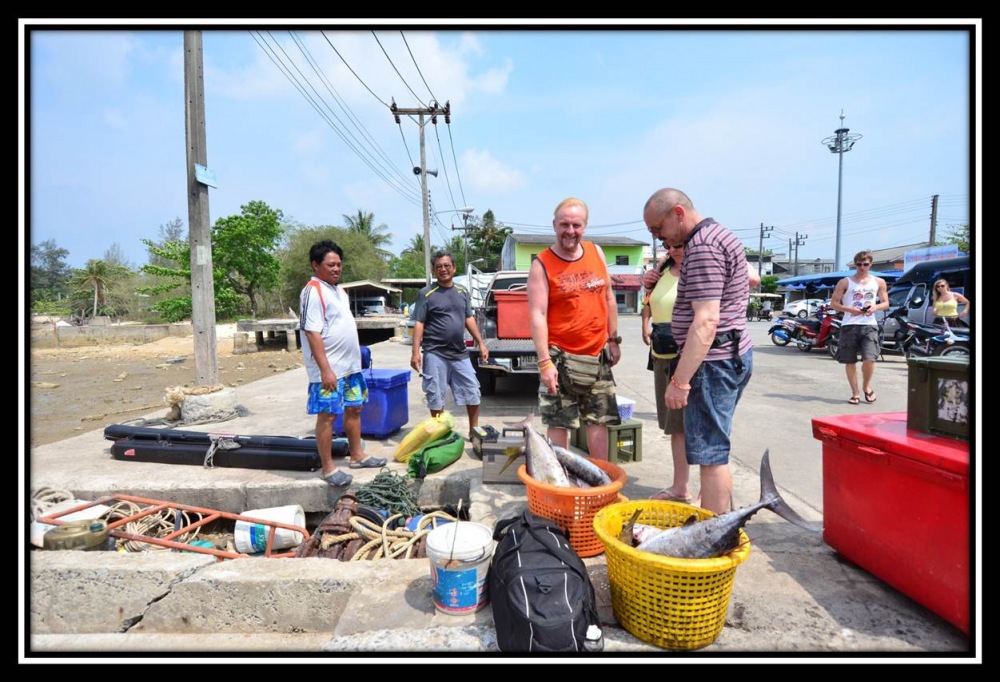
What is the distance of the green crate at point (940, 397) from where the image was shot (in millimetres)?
1985

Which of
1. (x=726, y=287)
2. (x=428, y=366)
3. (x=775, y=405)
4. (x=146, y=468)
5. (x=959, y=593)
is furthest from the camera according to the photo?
(x=775, y=405)

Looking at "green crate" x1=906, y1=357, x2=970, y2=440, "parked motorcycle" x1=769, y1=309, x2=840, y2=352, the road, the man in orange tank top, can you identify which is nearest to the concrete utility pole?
the road

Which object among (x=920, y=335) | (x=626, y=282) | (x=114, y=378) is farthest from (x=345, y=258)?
(x=920, y=335)

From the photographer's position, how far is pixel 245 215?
91.8 feet

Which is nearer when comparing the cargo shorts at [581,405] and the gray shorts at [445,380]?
the cargo shorts at [581,405]

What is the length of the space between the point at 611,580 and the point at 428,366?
9.54 feet

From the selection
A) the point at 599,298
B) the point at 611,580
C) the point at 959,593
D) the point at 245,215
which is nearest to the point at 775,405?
the point at 599,298

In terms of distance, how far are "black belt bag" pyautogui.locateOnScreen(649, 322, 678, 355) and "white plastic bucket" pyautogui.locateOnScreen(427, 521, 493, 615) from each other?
1.85m

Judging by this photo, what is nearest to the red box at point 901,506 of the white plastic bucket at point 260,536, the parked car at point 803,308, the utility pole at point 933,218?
the white plastic bucket at point 260,536

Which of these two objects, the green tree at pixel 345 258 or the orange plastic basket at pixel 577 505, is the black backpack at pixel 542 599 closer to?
the orange plastic basket at pixel 577 505

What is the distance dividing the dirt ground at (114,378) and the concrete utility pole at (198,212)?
0.54 metres

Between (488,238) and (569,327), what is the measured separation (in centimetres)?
5220
